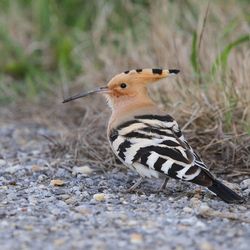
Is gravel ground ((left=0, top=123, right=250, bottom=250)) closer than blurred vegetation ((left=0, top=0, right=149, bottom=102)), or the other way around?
gravel ground ((left=0, top=123, right=250, bottom=250))

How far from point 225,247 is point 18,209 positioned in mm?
981

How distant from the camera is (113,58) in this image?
6176 millimetres

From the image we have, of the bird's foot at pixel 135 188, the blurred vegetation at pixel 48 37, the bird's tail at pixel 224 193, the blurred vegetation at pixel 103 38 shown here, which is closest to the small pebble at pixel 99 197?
the bird's foot at pixel 135 188

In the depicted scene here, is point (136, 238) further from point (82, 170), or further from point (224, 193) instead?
point (82, 170)

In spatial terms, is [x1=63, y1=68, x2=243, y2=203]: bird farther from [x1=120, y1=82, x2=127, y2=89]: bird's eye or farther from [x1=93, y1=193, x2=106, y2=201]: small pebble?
[x1=93, y1=193, x2=106, y2=201]: small pebble

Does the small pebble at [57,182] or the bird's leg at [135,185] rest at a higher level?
the bird's leg at [135,185]

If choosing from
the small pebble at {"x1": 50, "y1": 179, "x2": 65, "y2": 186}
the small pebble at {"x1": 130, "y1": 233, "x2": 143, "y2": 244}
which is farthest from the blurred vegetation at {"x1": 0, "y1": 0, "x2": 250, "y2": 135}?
the small pebble at {"x1": 130, "y1": 233, "x2": 143, "y2": 244}

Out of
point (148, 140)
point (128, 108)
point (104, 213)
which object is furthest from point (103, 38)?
point (104, 213)

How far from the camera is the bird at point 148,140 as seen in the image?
3463 mm

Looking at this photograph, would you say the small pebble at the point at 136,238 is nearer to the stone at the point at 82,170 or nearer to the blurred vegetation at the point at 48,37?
the stone at the point at 82,170

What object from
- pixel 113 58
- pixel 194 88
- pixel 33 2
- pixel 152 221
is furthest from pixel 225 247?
pixel 33 2

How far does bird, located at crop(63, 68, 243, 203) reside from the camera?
3.46 m

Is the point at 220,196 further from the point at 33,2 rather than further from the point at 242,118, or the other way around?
the point at 33,2

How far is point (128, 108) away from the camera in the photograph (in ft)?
13.4
